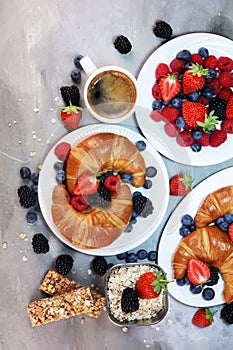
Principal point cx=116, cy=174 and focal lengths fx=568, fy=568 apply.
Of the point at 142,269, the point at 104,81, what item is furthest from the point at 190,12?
the point at 142,269

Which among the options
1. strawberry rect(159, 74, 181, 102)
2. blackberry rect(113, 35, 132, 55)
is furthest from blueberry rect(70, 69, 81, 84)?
strawberry rect(159, 74, 181, 102)

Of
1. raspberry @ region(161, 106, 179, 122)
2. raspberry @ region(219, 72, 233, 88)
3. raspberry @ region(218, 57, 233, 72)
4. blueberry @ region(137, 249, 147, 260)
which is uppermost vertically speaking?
raspberry @ region(218, 57, 233, 72)

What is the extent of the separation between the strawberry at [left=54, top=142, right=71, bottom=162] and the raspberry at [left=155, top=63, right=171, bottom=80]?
0.32 meters

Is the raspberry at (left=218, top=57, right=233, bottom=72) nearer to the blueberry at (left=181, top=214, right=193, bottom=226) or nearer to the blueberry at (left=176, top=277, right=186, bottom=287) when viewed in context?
the blueberry at (left=181, top=214, right=193, bottom=226)

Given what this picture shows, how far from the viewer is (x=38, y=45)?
5.42ft

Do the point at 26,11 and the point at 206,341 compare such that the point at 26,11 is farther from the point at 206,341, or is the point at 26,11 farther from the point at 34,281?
the point at 206,341

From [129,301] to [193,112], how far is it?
54 centimetres

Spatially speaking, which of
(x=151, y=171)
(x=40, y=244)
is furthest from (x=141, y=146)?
(x=40, y=244)

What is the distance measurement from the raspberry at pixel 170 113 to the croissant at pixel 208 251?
0.32 m

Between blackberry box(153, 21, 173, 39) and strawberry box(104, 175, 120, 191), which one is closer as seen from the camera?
strawberry box(104, 175, 120, 191)

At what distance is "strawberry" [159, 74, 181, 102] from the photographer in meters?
1.57

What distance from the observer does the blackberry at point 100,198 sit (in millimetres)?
1501

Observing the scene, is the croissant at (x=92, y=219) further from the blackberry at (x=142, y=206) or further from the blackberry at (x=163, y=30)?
the blackberry at (x=163, y=30)

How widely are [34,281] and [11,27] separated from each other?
0.74 m
